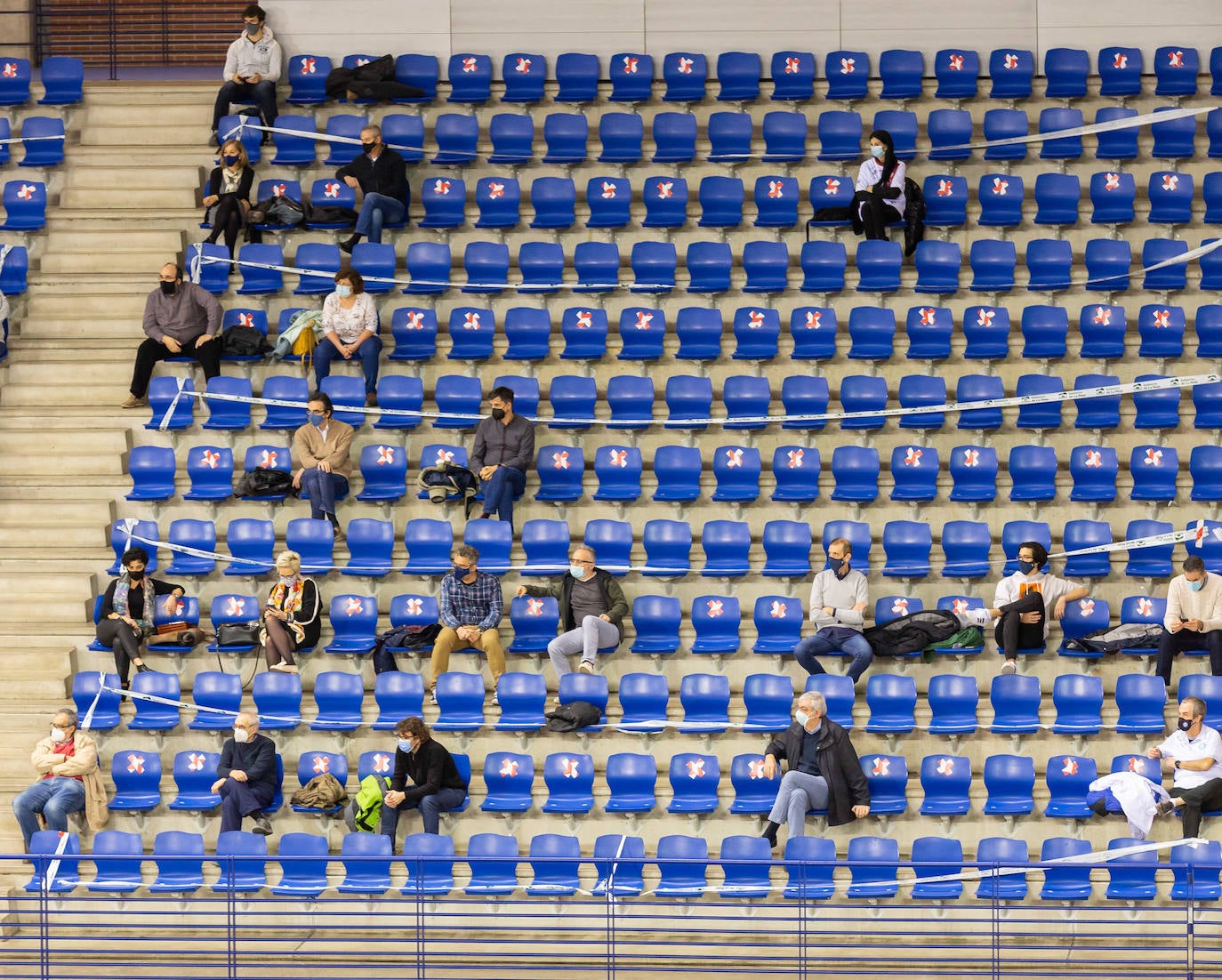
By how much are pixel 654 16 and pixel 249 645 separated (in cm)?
818

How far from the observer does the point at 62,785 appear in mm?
11320

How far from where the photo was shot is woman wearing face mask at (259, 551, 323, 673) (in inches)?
477

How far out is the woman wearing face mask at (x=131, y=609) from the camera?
12.2 meters

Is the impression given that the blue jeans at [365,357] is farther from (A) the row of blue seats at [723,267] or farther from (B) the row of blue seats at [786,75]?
(B) the row of blue seats at [786,75]

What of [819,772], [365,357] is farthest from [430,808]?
[365,357]

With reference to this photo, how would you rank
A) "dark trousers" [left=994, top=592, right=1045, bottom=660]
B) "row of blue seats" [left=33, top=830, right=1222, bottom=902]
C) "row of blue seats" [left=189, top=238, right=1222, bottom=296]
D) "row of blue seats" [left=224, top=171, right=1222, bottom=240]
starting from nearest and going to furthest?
"row of blue seats" [left=33, top=830, right=1222, bottom=902] → "dark trousers" [left=994, top=592, right=1045, bottom=660] → "row of blue seats" [left=189, top=238, right=1222, bottom=296] → "row of blue seats" [left=224, top=171, right=1222, bottom=240]

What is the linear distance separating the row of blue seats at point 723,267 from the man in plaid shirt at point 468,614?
11.6ft

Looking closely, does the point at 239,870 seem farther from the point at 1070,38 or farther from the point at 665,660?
the point at 1070,38

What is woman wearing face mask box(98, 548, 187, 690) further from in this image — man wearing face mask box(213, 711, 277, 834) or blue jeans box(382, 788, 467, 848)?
blue jeans box(382, 788, 467, 848)

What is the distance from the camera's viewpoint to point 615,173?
15.6 m

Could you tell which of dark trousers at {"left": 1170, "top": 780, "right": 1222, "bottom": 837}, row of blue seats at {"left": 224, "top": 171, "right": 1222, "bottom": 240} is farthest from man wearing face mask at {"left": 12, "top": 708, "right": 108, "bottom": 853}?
dark trousers at {"left": 1170, "top": 780, "right": 1222, "bottom": 837}

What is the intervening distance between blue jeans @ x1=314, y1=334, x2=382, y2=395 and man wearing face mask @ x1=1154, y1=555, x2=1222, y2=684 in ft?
22.4

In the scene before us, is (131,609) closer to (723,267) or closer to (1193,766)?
(723,267)

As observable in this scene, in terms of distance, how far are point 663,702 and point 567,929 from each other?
6.55 feet
